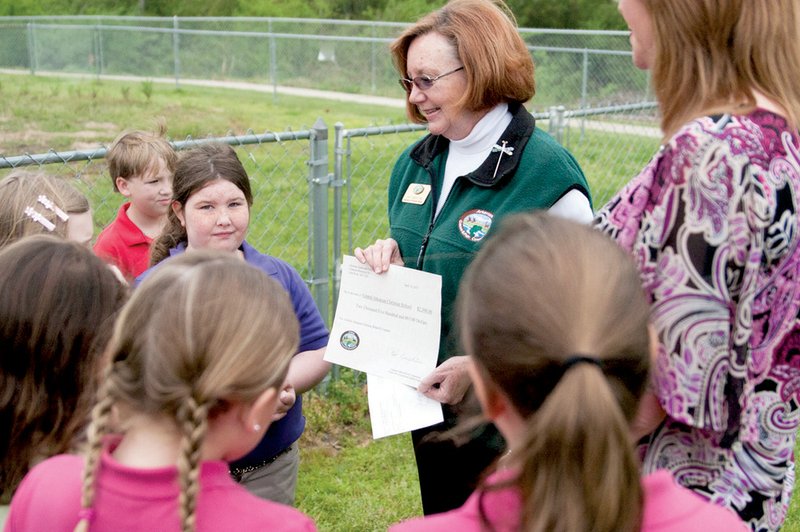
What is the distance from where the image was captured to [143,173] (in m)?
→ 3.92

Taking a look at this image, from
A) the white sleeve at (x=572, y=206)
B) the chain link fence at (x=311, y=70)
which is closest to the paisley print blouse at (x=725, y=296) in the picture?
the white sleeve at (x=572, y=206)

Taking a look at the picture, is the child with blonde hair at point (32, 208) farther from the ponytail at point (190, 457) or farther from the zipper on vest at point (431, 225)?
the ponytail at point (190, 457)

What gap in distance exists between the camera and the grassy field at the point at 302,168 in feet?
14.2

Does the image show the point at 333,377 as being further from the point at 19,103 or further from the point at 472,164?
the point at 19,103

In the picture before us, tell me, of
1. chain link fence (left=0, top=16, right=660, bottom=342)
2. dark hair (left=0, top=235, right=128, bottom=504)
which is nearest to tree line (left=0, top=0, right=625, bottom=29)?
chain link fence (left=0, top=16, right=660, bottom=342)

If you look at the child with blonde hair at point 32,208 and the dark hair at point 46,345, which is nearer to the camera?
the dark hair at point 46,345

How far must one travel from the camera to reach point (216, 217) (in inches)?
113

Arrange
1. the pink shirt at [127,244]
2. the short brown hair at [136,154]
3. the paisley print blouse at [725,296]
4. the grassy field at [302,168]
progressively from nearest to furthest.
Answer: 1. the paisley print blouse at [725,296]
2. the pink shirt at [127,244]
3. the short brown hair at [136,154]
4. the grassy field at [302,168]

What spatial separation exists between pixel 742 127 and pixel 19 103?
59.0ft

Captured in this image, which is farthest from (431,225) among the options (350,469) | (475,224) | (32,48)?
(32,48)

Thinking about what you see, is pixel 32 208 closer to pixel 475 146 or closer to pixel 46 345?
pixel 46 345

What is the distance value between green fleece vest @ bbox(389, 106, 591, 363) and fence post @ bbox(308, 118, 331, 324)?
1.86 metres

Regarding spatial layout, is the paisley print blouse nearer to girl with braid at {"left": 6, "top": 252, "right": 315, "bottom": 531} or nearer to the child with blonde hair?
girl with braid at {"left": 6, "top": 252, "right": 315, "bottom": 531}

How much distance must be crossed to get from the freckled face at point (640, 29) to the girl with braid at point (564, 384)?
0.54 meters
